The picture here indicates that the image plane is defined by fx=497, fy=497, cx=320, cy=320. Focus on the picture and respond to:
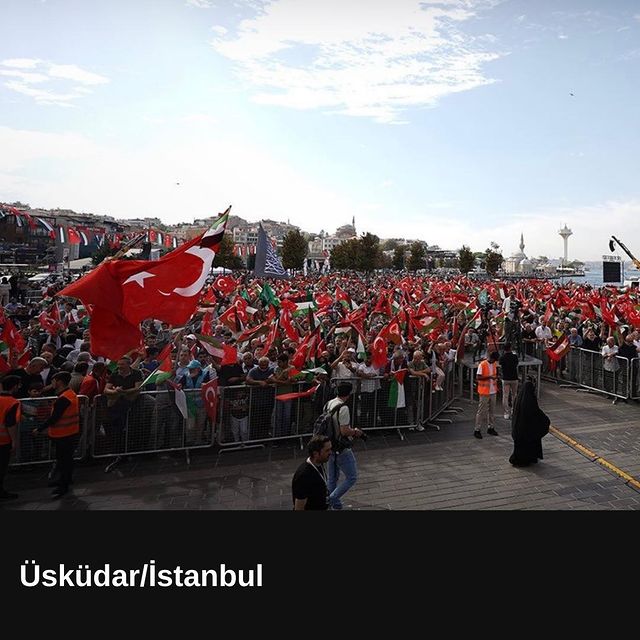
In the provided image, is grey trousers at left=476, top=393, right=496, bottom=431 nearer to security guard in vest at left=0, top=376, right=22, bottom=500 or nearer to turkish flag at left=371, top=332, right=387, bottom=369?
turkish flag at left=371, top=332, right=387, bottom=369

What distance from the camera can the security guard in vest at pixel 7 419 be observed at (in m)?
5.99

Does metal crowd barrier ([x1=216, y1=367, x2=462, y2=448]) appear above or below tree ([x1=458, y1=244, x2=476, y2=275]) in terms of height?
below

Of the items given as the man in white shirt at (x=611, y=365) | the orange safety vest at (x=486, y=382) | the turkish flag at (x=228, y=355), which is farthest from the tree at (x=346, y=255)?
the turkish flag at (x=228, y=355)

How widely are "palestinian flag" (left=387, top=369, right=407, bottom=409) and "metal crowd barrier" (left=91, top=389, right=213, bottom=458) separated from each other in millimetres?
3290

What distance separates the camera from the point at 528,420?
7668 mm

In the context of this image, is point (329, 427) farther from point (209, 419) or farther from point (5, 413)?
point (5, 413)

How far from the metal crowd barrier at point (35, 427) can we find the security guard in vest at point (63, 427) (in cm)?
83

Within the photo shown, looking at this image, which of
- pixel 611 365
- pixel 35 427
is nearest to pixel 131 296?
pixel 35 427

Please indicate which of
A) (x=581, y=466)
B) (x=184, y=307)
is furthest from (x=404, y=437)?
(x=184, y=307)

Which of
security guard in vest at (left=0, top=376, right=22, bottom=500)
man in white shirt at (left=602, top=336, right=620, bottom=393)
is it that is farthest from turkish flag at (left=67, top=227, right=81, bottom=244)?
man in white shirt at (left=602, top=336, right=620, bottom=393)

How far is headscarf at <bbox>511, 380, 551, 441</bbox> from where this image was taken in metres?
7.62

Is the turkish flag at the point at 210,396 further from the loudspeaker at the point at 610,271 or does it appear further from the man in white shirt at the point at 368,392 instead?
the loudspeaker at the point at 610,271
